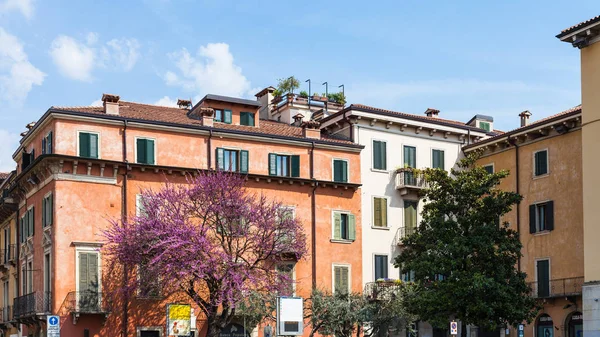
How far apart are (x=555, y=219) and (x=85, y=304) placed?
2462 centimetres

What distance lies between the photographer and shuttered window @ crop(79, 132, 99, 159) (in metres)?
43.5

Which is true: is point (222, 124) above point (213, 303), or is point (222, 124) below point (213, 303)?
above

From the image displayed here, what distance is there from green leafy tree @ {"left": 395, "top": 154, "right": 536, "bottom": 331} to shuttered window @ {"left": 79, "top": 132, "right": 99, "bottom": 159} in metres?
15.9

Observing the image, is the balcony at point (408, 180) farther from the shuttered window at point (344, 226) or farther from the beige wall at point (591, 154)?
the beige wall at point (591, 154)

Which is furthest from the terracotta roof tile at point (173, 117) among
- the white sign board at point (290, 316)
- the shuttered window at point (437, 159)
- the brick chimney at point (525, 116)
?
the white sign board at point (290, 316)

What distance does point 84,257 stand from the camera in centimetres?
4297

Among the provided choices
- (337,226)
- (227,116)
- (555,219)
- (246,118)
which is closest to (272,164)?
(246,118)

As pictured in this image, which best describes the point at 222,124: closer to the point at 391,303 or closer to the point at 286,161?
the point at 286,161

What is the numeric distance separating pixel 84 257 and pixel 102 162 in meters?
4.60

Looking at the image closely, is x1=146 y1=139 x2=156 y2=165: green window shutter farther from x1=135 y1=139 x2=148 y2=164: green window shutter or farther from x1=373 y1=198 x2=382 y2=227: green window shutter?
x1=373 y1=198 x2=382 y2=227: green window shutter

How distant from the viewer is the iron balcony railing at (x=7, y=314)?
52519 millimetres

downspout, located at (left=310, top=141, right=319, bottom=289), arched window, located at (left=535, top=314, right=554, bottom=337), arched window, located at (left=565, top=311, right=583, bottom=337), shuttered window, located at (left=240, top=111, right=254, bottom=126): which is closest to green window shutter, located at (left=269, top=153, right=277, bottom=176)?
downspout, located at (left=310, top=141, right=319, bottom=289)

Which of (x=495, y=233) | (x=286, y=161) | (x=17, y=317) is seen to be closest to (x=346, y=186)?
(x=286, y=161)

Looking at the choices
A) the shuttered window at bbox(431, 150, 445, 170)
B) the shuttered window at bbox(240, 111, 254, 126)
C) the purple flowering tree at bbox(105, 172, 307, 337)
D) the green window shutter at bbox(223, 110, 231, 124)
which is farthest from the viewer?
the shuttered window at bbox(431, 150, 445, 170)
